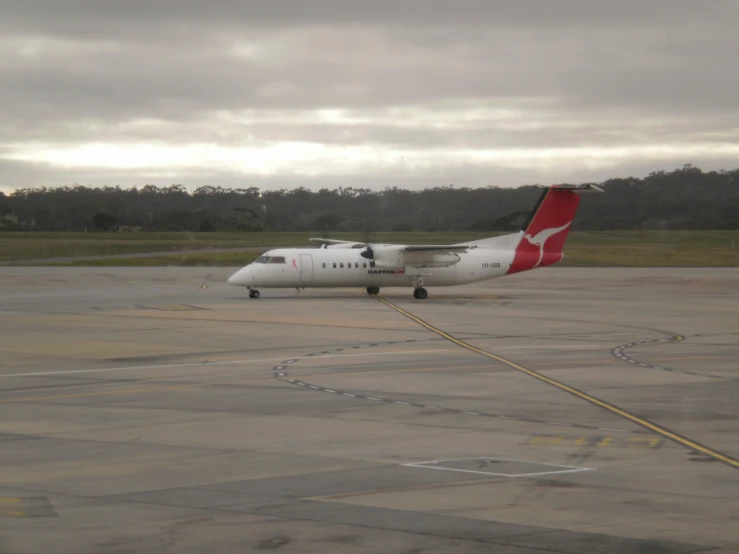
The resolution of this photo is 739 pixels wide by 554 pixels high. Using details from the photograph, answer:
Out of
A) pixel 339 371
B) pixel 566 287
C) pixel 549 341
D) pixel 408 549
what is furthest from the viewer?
pixel 566 287

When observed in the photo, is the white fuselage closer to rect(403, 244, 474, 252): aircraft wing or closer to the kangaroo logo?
the kangaroo logo

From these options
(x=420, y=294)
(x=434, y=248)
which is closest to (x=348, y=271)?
(x=420, y=294)

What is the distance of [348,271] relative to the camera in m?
44.1

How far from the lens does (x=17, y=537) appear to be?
866 centimetres

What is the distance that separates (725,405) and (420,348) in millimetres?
10578

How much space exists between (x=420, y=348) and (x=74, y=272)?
4557 cm

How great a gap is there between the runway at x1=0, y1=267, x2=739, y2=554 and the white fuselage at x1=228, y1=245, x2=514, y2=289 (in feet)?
35.3

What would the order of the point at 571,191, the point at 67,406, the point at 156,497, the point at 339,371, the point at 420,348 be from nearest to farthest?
the point at 156,497
the point at 67,406
the point at 339,371
the point at 420,348
the point at 571,191

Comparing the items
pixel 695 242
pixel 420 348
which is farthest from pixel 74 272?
pixel 695 242

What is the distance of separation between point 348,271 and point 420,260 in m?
3.74

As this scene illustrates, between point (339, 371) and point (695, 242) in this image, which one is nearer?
point (339, 371)

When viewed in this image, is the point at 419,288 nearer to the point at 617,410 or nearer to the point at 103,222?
the point at 617,410

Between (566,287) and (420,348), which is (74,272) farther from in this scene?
(420,348)

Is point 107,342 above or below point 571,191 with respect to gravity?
below
